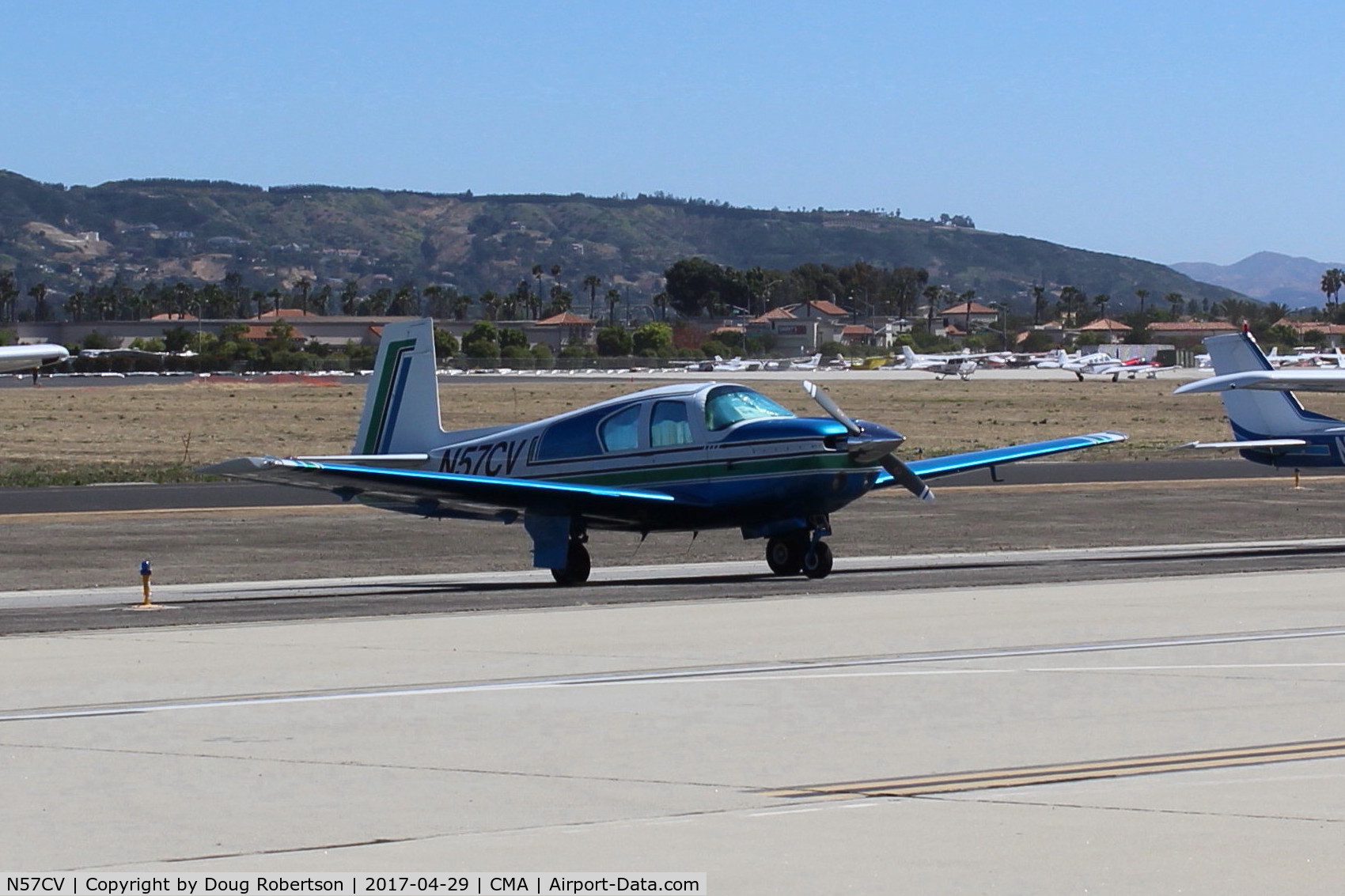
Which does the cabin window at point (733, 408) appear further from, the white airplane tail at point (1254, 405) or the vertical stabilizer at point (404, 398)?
the white airplane tail at point (1254, 405)

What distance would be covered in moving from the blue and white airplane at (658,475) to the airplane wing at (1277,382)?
15.7 feet

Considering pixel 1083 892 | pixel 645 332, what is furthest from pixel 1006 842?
pixel 645 332

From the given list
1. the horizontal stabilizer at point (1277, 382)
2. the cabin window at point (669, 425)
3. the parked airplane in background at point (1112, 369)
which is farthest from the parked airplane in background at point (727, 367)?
the cabin window at point (669, 425)

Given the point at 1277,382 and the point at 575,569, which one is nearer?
the point at 575,569

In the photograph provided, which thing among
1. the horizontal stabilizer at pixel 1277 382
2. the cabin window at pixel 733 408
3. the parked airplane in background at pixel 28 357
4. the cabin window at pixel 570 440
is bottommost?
the cabin window at pixel 570 440

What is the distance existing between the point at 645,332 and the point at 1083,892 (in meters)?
181

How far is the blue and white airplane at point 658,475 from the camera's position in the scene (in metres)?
18.7

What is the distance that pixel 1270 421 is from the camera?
27109mm

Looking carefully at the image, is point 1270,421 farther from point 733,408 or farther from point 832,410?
point 733,408

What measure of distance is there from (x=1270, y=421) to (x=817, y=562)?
36.6ft

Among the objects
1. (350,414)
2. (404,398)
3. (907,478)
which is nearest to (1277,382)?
(907,478)

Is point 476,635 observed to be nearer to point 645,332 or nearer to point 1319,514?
point 1319,514
